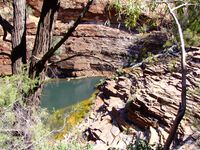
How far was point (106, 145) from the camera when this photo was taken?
663 cm

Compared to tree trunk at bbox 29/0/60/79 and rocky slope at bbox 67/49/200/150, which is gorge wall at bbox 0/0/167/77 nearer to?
rocky slope at bbox 67/49/200/150

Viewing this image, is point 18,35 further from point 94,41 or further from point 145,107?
point 94,41

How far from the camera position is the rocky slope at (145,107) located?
5.89m

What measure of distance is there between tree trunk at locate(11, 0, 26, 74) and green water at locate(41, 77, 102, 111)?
7.66 metres

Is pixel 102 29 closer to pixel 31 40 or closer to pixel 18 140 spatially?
pixel 31 40

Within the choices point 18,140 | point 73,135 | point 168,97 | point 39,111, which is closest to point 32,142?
point 18,140

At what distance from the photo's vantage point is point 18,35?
4.20m

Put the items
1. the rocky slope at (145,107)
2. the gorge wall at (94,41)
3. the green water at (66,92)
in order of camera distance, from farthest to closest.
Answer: the gorge wall at (94,41) → the green water at (66,92) → the rocky slope at (145,107)

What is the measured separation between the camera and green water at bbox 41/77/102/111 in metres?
12.6

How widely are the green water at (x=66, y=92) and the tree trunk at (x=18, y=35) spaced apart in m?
7.66

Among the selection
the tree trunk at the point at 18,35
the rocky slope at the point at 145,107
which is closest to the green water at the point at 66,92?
the rocky slope at the point at 145,107

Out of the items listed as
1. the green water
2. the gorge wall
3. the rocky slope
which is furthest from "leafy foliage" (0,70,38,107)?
the gorge wall

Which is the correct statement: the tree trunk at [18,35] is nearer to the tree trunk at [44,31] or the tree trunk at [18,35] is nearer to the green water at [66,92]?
the tree trunk at [44,31]

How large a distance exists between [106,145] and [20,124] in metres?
2.80
